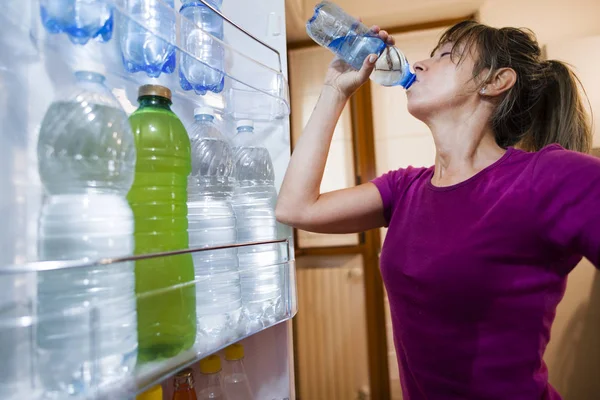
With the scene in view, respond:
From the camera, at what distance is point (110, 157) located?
1.54 feet

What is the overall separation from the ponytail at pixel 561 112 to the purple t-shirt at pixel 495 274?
0.69ft

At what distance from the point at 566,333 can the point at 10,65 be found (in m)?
2.13

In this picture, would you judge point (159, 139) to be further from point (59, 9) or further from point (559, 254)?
point (559, 254)

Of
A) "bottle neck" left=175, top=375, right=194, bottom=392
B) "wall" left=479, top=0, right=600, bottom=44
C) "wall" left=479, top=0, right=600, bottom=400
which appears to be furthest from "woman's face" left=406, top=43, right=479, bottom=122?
"wall" left=479, top=0, right=600, bottom=44

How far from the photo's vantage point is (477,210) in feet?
2.33

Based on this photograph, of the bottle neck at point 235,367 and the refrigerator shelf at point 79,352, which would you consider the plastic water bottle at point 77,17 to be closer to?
the refrigerator shelf at point 79,352

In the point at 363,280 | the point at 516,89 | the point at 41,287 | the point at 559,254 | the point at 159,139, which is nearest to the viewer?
the point at 41,287

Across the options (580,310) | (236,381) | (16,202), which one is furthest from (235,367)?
(580,310)

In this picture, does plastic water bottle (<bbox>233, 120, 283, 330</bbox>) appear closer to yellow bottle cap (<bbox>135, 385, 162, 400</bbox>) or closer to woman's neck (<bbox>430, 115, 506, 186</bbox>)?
yellow bottle cap (<bbox>135, 385, 162, 400</bbox>)

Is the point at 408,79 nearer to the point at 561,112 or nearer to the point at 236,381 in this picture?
the point at 561,112

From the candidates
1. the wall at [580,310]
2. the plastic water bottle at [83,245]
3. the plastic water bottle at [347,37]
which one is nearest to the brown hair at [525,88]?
the plastic water bottle at [347,37]

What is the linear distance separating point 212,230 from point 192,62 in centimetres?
32

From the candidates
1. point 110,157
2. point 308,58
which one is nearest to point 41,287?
point 110,157

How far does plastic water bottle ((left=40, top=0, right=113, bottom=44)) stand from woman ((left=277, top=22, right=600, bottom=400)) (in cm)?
48
